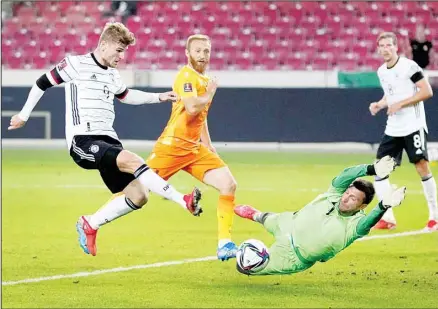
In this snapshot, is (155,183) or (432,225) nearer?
(155,183)

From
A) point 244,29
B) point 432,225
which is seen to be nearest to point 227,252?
point 432,225

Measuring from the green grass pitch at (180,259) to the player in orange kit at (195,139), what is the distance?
76 cm

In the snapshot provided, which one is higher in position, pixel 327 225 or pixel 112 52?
pixel 112 52

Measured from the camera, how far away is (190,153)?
417 inches

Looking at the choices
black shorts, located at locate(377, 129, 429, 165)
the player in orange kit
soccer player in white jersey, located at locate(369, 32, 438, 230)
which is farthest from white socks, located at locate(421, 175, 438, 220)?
the player in orange kit

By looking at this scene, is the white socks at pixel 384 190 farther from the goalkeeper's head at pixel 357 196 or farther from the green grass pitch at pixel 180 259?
the goalkeeper's head at pixel 357 196

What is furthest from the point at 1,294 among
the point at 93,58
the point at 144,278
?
the point at 93,58

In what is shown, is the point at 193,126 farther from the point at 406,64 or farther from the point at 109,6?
the point at 109,6

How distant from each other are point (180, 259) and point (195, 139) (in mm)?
1185

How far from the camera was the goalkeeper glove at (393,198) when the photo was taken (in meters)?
8.45

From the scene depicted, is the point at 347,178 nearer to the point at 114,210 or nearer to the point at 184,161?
the point at 184,161

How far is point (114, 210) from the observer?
33.8ft

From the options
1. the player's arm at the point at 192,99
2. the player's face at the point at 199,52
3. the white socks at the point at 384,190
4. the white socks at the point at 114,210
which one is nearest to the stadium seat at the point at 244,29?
the white socks at the point at 384,190

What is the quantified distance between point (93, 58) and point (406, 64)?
4334 mm
